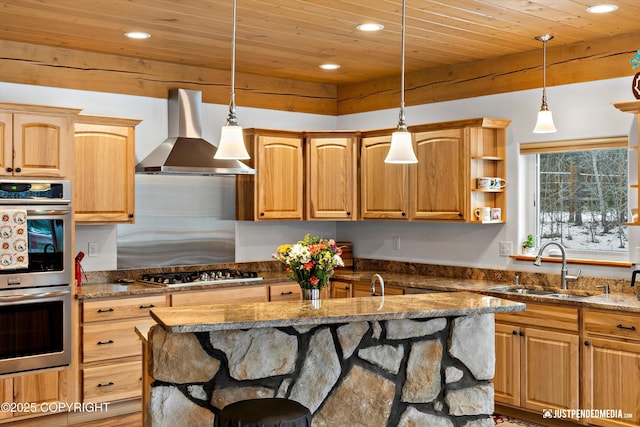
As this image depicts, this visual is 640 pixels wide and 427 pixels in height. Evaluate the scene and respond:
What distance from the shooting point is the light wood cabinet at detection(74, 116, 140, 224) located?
5316mm

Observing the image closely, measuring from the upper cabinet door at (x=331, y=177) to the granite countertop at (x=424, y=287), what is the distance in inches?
22.9

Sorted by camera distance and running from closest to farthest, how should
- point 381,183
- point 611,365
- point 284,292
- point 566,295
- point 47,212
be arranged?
1. point 611,365
2. point 47,212
3. point 566,295
4. point 284,292
5. point 381,183

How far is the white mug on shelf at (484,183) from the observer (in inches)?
223

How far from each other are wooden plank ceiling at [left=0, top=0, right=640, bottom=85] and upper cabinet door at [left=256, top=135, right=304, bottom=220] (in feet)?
2.30

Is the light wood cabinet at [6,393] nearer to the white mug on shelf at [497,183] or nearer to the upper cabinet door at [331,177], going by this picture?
the upper cabinet door at [331,177]

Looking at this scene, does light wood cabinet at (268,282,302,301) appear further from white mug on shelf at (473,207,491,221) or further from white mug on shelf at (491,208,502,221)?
white mug on shelf at (491,208,502,221)

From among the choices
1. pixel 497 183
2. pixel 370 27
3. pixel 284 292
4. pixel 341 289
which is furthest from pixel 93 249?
pixel 497 183

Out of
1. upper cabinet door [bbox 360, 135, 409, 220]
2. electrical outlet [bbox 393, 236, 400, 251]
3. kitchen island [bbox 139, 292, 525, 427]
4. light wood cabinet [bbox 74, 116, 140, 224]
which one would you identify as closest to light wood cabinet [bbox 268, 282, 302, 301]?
upper cabinet door [bbox 360, 135, 409, 220]

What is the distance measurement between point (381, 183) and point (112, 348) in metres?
2.63

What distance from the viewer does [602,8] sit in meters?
4.35

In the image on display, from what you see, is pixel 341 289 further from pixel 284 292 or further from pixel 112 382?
pixel 112 382

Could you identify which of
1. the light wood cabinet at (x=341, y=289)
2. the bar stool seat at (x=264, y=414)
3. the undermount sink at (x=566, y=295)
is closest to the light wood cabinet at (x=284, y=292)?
the light wood cabinet at (x=341, y=289)

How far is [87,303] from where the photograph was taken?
201 inches

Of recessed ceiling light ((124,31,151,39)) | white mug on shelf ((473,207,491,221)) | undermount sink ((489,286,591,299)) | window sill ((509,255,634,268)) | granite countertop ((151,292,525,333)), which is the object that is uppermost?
recessed ceiling light ((124,31,151,39))
